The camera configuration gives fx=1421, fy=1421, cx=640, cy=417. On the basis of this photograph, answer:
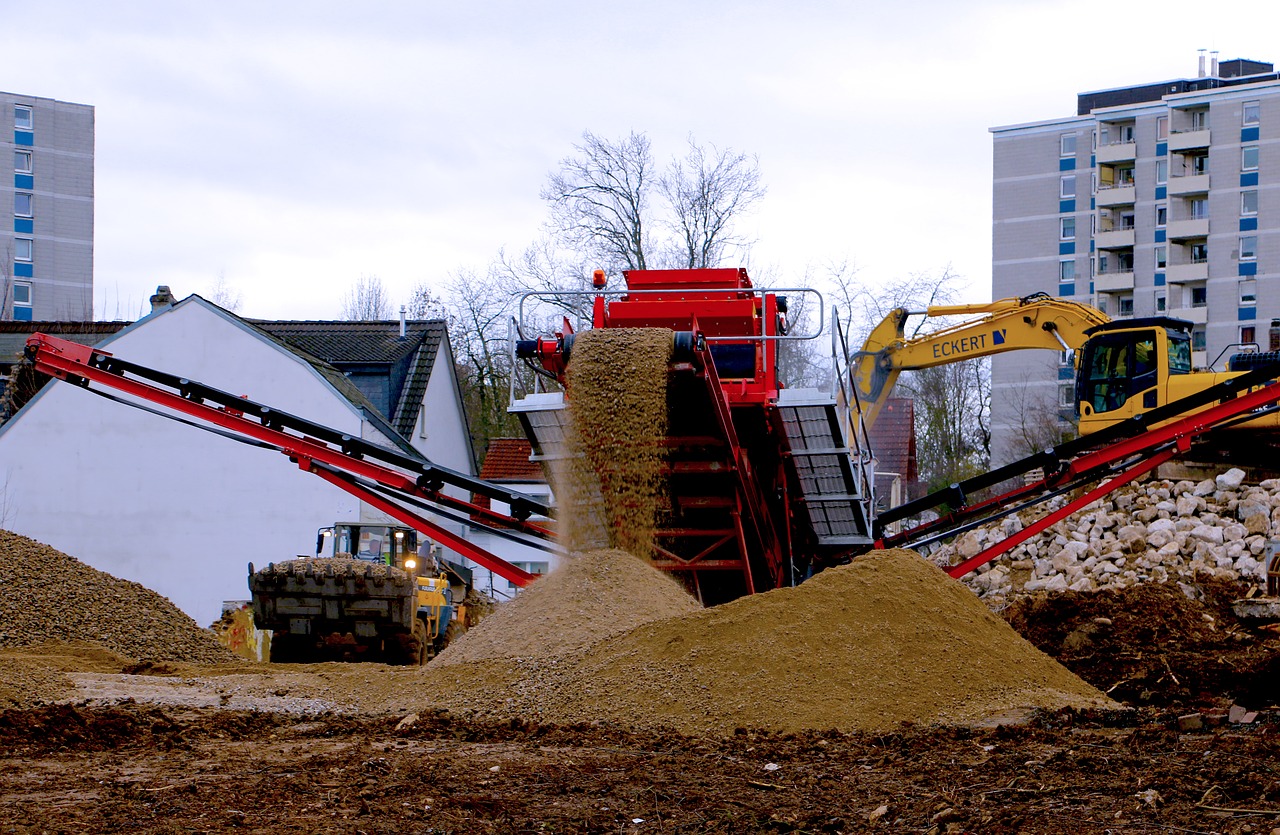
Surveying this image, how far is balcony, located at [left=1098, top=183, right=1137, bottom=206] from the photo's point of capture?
64.9 meters

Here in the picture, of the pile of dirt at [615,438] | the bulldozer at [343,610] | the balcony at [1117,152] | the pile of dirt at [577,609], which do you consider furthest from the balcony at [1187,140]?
the pile of dirt at [577,609]

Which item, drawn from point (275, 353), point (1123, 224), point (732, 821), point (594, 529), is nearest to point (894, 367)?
point (275, 353)

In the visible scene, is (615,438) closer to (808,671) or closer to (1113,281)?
(808,671)

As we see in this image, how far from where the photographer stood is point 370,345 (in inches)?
1372

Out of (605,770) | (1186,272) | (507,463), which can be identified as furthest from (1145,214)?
(605,770)

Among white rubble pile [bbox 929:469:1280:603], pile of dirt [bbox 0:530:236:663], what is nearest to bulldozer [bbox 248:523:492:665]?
pile of dirt [bbox 0:530:236:663]

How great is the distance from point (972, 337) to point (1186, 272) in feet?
143

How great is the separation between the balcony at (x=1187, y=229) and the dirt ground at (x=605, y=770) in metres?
57.3

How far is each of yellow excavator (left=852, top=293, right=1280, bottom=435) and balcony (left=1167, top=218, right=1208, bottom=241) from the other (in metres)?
42.6

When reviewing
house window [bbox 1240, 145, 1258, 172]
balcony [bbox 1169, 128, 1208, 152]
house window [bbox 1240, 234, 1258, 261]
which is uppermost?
balcony [bbox 1169, 128, 1208, 152]

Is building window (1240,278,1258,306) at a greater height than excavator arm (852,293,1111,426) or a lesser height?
greater

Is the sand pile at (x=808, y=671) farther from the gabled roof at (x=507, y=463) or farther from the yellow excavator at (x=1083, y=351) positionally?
the gabled roof at (x=507, y=463)

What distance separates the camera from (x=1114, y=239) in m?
65.4

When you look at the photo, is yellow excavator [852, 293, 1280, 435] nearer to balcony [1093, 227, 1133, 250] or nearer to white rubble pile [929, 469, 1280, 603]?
white rubble pile [929, 469, 1280, 603]
